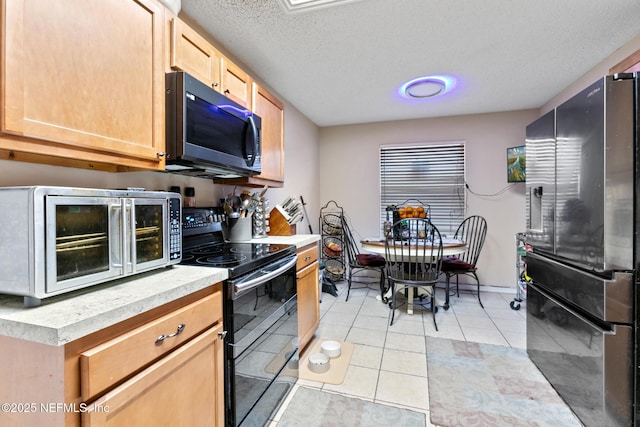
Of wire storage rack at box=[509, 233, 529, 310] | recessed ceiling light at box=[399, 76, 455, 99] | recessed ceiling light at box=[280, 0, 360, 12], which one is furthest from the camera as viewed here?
wire storage rack at box=[509, 233, 529, 310]

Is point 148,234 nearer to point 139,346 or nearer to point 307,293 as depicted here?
point 139,346

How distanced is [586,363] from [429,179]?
9.47 feet

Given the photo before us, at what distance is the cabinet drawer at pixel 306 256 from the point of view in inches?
82.0

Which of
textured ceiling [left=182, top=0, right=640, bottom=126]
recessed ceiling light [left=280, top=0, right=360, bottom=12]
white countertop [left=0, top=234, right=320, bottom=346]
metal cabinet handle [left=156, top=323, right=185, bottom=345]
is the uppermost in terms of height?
textured ceiling [left=182, top=0, right=640, bottom=126]

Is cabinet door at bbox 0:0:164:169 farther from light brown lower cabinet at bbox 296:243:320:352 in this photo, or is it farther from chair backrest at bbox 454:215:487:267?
chair backrest at bbox 454:215:487:267

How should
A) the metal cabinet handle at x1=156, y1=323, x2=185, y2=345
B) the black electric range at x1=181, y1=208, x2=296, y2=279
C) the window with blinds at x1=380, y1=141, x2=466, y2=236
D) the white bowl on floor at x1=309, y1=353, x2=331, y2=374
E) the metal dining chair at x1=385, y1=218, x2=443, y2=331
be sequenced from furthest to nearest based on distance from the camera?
the window with blinds at x1=380, y1=141, x2=466, y2=236, the metal dining chair at x1=385, y1=218, x2=443, y2=331, the white bowl on floor at x1=309, y1=353, x2=331, y2=374, the black electric range at x1=181, y1=208, x2=296, y2=279, the metal cabinet handle at x1=156, y1=323, x2=185, y2=345

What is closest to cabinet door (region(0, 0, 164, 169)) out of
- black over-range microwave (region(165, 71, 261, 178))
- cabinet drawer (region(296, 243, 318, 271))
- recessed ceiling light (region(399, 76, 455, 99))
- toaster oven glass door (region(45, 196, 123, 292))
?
black over-range microwave (region(165, 71, 261, 178))

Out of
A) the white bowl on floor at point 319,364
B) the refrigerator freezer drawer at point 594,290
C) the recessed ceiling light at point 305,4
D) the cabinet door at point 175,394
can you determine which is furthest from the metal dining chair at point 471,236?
the cabinet door at point 175,394

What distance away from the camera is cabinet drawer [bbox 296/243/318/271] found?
82.0 inches

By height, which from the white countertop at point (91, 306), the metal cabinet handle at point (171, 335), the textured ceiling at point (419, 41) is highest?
the textured ceiling at point (419, 41)

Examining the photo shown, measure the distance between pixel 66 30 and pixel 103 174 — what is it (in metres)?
0.66

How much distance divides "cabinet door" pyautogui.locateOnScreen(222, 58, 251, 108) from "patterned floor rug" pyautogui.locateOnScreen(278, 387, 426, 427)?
1.90 meters

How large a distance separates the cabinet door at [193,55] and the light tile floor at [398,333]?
1.90 metres

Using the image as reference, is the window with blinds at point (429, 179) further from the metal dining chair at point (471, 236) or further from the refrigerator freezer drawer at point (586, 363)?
the refrigerator freezer drawer at point (586, 363)
